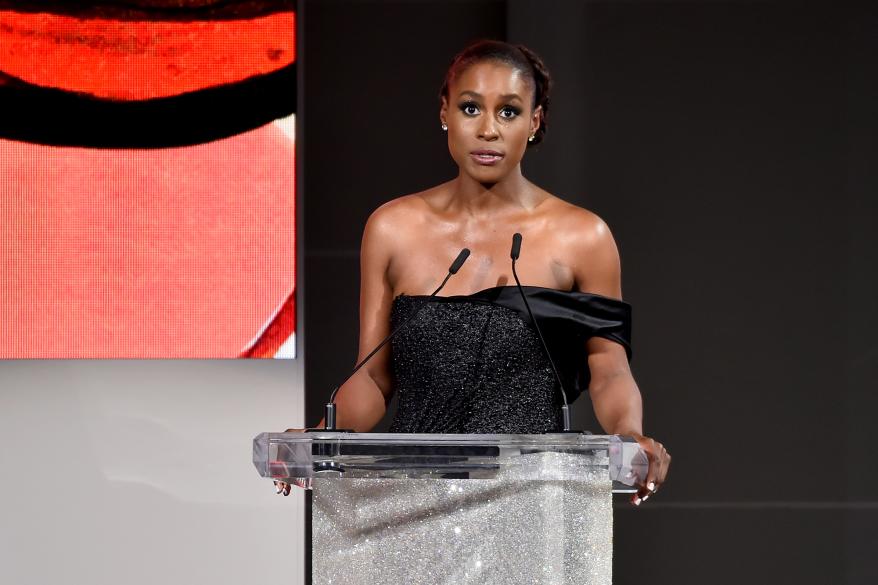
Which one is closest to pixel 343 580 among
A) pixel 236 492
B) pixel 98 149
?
pixel 236 492

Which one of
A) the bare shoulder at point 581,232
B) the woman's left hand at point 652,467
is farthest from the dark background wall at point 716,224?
the woman's left hand at point 652,467

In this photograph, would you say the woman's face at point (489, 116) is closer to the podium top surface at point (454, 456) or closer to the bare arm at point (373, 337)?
Result: the bare arm at point (373, 337)

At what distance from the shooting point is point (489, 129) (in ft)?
6.61

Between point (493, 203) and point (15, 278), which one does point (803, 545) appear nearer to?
point (493, 203)

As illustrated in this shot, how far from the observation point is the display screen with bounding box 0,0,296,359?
3.12 metres

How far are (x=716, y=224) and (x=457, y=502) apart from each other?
2235 millimetres

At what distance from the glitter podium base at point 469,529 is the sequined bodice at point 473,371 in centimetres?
65

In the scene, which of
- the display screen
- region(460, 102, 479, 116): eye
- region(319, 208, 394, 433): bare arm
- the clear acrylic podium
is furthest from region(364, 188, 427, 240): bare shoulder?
A: the display screen

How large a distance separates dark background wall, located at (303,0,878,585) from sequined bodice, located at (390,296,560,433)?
1.35 meters

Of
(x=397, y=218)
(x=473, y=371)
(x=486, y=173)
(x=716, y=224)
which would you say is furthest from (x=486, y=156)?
(x=716, y=224)

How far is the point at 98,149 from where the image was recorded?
314 cm

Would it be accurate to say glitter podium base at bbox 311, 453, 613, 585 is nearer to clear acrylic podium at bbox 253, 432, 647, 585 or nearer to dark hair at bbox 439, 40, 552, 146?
clear acrylic podium at bbox 253, 432, 647, 585

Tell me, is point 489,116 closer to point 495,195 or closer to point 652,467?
point 495,195

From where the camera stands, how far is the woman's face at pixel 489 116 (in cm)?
202
